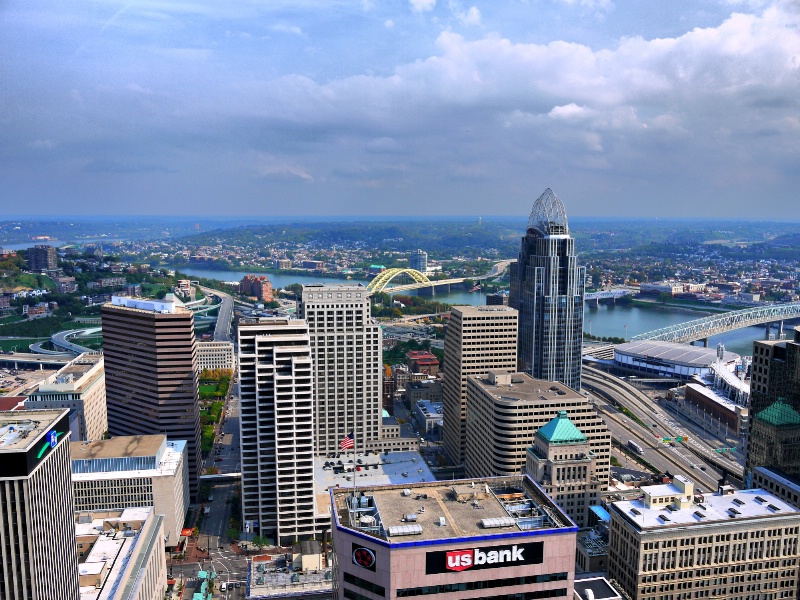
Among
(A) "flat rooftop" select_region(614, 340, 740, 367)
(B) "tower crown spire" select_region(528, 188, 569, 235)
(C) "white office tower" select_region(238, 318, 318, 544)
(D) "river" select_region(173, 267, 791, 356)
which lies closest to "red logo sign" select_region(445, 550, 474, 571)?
(C) "white office tower" select_region(238, 318, 318, 544)

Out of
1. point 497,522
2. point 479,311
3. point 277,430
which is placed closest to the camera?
point 497,522

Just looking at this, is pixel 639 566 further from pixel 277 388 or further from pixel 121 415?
pixel 121 415

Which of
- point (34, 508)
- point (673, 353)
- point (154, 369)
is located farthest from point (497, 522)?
point (673, 353)

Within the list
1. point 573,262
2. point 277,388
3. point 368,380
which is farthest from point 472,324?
point 277,388

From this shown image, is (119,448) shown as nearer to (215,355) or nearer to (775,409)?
(775,409)

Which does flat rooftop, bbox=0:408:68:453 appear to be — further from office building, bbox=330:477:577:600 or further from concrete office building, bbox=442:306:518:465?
concrete office building, bbox=442:306:518:465

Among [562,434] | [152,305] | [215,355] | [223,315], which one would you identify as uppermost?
[152,305]
